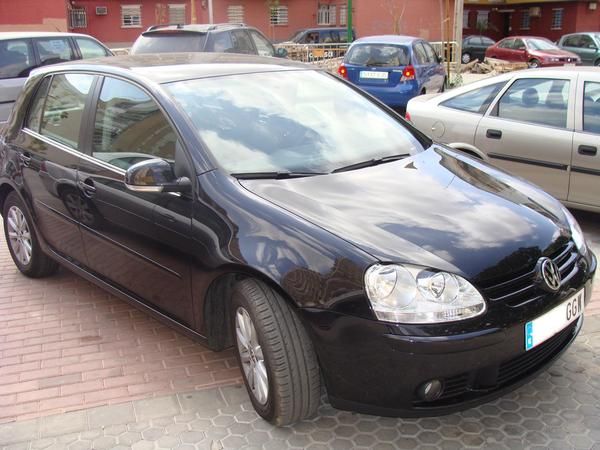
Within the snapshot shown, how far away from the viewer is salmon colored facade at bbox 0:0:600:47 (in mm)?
31938

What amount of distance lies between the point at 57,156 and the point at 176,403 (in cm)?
179

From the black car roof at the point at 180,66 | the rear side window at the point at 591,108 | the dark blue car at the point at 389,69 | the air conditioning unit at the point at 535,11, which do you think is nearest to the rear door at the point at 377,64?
the dark blue car at the point at 389,69

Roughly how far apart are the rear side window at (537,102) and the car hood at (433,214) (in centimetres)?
239

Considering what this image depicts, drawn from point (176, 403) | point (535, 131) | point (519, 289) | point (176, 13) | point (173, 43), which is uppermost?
point (176, 13)

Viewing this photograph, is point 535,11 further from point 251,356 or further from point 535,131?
point 251,356

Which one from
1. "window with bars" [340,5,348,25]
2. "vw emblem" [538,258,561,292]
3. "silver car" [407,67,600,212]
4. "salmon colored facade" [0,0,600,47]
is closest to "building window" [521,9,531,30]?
"salmon colored facade" [0,0,600,47]

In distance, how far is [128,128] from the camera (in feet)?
11.8

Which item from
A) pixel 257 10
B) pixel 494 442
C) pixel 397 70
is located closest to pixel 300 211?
pixel 494 442

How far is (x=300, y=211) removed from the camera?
279 centimetres

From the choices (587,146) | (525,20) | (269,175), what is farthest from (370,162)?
(525,20)

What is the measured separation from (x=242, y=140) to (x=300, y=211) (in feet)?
2.22

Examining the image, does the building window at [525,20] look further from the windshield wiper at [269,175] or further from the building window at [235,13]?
the windshield wiper at [269,175]

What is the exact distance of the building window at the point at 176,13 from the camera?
127ft

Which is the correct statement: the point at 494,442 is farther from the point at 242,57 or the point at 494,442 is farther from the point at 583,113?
the point at 583,113
